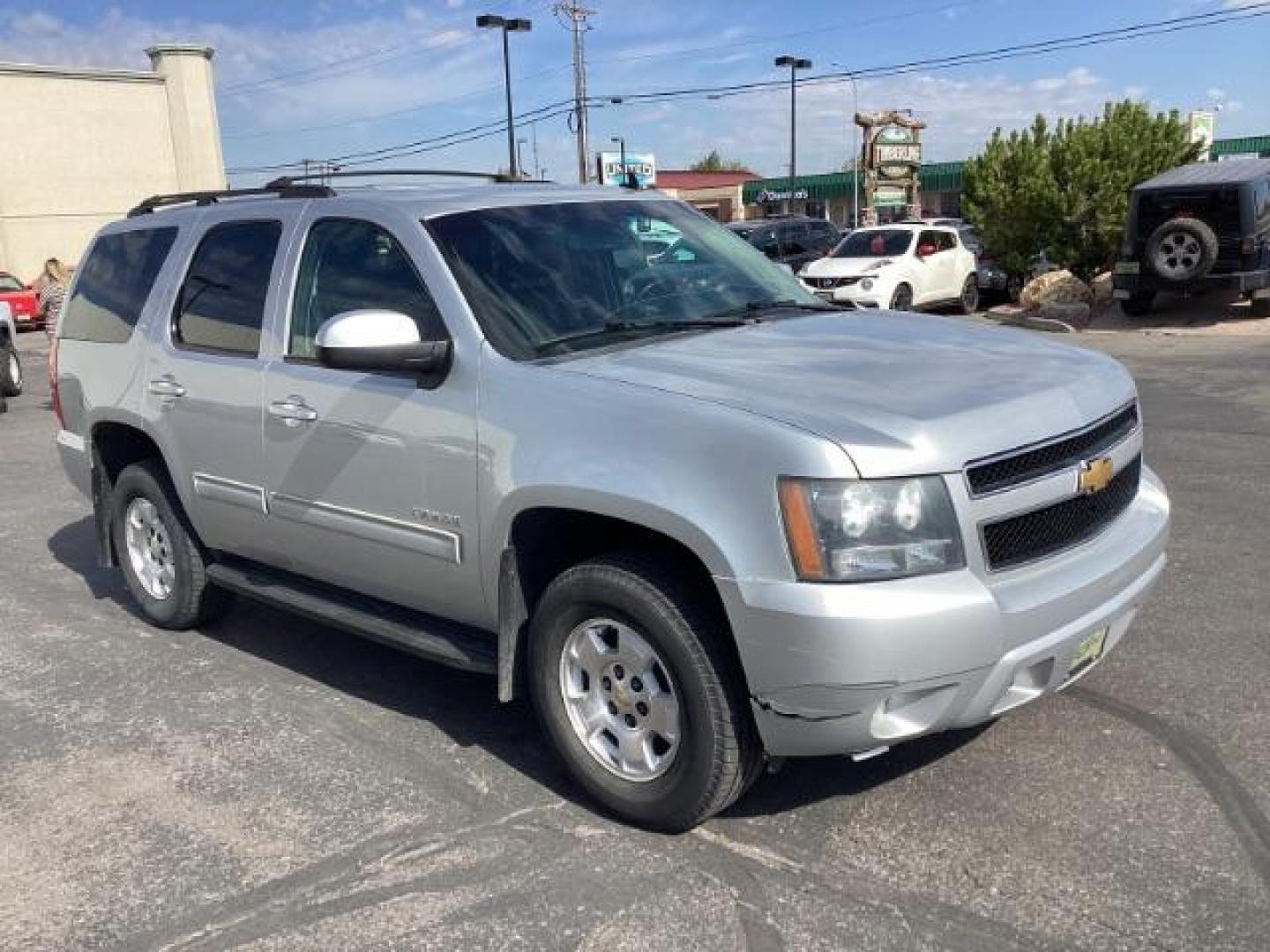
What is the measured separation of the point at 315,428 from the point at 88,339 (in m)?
2.05

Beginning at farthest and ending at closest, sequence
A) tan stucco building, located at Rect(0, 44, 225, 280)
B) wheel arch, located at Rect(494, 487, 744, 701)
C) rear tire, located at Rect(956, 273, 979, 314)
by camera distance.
A: tan stucco building, located at Rect(0, 44, 225, 280) → rear tire, located at Rect(956, 273, 979, 314) → wheel arch, located at Rect(494, 487, 744, 701)

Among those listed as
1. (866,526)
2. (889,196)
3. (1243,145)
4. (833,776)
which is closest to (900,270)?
(889,196)

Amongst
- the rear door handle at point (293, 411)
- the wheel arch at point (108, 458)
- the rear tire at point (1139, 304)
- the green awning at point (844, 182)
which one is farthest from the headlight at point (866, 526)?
the green awning at point (844, 182)

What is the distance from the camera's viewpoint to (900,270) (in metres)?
18.7

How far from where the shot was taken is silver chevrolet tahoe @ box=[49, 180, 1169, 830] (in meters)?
2.94

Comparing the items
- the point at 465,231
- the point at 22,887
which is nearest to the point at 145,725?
the point at 22,887

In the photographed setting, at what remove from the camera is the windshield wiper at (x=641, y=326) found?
3783 mm

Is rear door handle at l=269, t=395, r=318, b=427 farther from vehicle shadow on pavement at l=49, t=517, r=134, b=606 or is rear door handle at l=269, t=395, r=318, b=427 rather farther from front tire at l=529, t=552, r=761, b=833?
vehicle shadow on pavement at l=49, t=517, r=134, b=606

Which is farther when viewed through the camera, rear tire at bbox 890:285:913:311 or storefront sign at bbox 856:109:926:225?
storefront sign at bbox 856:109:926:225

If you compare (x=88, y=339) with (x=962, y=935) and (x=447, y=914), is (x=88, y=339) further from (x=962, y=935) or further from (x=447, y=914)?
Answer: (x=962, y=935)

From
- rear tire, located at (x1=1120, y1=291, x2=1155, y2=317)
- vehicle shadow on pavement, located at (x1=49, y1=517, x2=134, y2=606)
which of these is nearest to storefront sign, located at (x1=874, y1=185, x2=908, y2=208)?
rear tire, located at (x1=1120, y1=291, x2=1155, y2=317)

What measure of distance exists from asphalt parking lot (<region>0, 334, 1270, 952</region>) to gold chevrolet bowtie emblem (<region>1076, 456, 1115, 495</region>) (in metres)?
0.95

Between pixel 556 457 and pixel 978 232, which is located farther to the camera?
pixel 978 232

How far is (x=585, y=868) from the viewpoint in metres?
3.29
